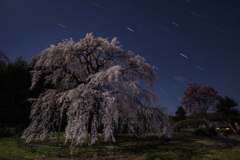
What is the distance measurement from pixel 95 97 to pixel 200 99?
3014 centimetres

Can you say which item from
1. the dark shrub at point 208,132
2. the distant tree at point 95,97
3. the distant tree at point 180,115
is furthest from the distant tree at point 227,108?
the distant tree at point 95,97

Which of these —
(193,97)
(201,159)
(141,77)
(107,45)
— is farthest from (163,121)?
(193,97)

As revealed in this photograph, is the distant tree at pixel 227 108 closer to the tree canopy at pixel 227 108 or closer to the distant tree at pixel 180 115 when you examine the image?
the tree canopy at pixel 227 108

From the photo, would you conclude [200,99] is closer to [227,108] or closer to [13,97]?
[227,108]

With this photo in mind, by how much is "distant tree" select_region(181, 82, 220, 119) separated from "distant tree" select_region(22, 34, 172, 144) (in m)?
23.5

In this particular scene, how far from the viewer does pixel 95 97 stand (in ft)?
30.0

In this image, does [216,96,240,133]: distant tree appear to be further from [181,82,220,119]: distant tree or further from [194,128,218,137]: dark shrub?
[194,128,218,137]: dark shrub

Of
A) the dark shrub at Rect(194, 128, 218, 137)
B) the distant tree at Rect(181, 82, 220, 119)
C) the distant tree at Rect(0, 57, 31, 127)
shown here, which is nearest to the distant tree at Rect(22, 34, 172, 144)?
the distant tree at Rect(0, 57, 31, 127)

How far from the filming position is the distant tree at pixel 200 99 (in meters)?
28.4

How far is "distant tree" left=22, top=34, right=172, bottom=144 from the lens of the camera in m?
7.86

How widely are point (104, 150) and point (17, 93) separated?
16675 millimetres

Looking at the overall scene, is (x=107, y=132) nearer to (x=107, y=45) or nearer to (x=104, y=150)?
(x=104, y=150)

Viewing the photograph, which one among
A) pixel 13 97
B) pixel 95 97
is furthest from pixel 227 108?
pixel 13 97

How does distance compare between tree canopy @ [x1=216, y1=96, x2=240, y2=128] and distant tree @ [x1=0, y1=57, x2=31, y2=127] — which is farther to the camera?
tree canopy @ [x1=216, y1=96, x2=240, y2=128]
